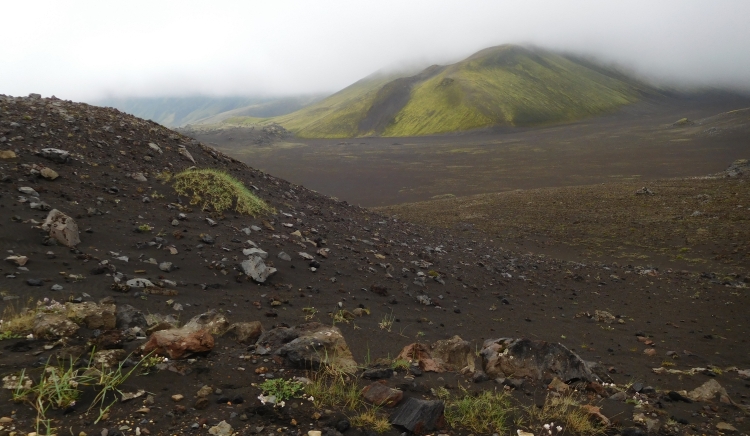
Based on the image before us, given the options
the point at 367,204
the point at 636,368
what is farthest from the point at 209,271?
the point at 367,204

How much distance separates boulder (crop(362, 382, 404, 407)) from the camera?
388 cm

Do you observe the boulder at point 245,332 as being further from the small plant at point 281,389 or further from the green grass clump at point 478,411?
the green grass clump at point 478,411

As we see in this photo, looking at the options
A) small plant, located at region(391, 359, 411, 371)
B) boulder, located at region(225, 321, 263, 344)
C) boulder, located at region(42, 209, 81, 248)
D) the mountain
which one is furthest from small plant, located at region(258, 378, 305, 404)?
the mountain

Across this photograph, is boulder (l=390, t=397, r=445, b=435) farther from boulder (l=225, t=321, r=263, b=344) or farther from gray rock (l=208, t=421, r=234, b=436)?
boulder (l=225, t=321, r=263, b=344)

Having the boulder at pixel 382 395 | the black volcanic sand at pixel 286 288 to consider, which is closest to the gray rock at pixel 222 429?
the black volcanic sand at pixel 286 288

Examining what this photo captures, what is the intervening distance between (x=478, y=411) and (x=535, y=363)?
1.89 metres

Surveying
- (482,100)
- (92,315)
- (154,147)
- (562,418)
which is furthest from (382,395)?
(482,100)

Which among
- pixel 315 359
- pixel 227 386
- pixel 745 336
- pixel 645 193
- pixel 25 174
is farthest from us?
pixel 645 193

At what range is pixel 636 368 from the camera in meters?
7.16

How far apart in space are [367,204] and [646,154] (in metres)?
48.8

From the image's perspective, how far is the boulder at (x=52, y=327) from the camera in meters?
4.19

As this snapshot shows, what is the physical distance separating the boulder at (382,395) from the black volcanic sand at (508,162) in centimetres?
3582

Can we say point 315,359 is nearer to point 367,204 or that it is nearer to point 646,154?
point 367,204

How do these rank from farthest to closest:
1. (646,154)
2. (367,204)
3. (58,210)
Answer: (646,154) < (367,204) < (58,210)
